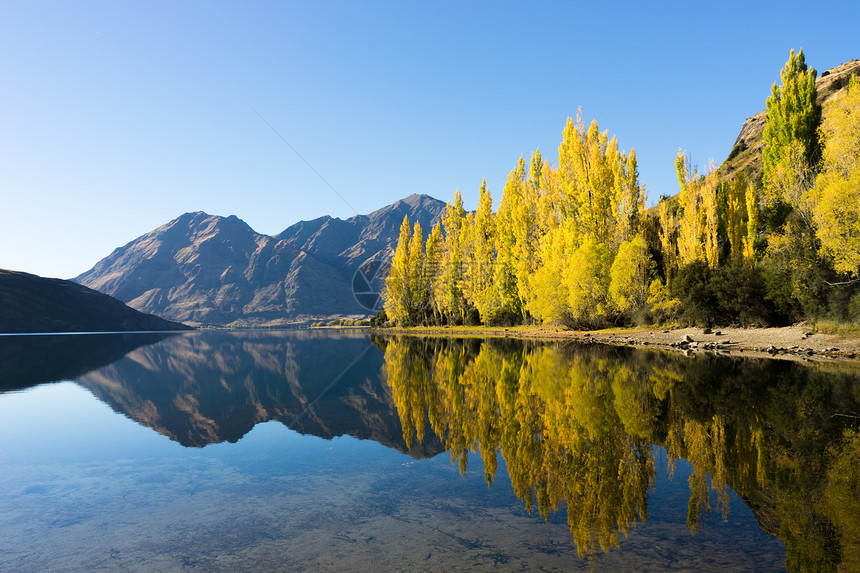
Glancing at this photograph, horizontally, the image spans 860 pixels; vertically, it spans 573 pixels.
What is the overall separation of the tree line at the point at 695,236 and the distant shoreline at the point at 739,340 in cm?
151

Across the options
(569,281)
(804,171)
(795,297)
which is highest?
(804,171)

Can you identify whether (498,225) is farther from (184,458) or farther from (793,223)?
(184,458)

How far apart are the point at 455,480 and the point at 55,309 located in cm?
16679

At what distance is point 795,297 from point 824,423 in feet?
71.9

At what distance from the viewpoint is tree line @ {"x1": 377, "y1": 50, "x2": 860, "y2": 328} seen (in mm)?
23828

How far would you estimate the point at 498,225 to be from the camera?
2152 inches

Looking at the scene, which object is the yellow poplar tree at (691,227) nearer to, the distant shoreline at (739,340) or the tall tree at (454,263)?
the distant shoreline at (739,340)

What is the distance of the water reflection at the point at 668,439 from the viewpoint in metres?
5.52

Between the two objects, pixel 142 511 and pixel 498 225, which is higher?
pixel 498 225

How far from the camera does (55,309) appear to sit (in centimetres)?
13138

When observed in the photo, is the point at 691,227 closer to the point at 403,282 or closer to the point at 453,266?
the point at 453,266

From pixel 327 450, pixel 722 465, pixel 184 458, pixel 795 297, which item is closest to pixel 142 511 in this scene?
pixel 184 458

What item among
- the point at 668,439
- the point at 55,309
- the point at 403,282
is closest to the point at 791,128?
the point at 668,439

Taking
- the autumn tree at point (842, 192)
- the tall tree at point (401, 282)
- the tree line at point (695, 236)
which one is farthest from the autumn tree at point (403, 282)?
the autumn tree at point (842, 192)
